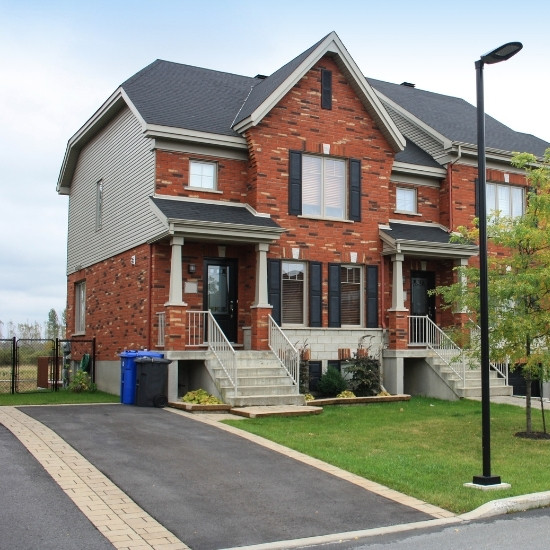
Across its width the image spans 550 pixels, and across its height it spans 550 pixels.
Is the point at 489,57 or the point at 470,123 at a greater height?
the point at 470,123

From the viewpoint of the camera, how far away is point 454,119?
25.0 metres

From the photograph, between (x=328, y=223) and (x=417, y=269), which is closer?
(x=328, y=223)

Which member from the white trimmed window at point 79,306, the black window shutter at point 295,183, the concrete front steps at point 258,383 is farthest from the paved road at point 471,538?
the white trimmed window at point 79,306

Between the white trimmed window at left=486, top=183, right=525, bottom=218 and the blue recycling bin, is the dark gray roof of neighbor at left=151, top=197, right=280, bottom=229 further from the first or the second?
the white trimmed window at left=486, top=183, right=525, bottom=218

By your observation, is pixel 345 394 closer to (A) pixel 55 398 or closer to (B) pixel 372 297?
(B) pixel 372 297

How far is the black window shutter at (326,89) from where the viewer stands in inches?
795

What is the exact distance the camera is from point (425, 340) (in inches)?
817

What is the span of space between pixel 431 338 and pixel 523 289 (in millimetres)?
8966

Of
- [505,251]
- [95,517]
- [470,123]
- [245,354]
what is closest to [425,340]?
[505,251]

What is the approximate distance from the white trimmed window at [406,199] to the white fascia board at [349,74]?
165 centimetres

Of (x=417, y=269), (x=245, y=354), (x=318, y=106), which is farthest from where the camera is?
(x=417, y=269)

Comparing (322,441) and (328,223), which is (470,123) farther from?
(322,441)

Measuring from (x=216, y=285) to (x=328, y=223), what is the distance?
11.7ft

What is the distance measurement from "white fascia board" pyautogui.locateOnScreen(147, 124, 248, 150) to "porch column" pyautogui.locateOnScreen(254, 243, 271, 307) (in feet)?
9.60
